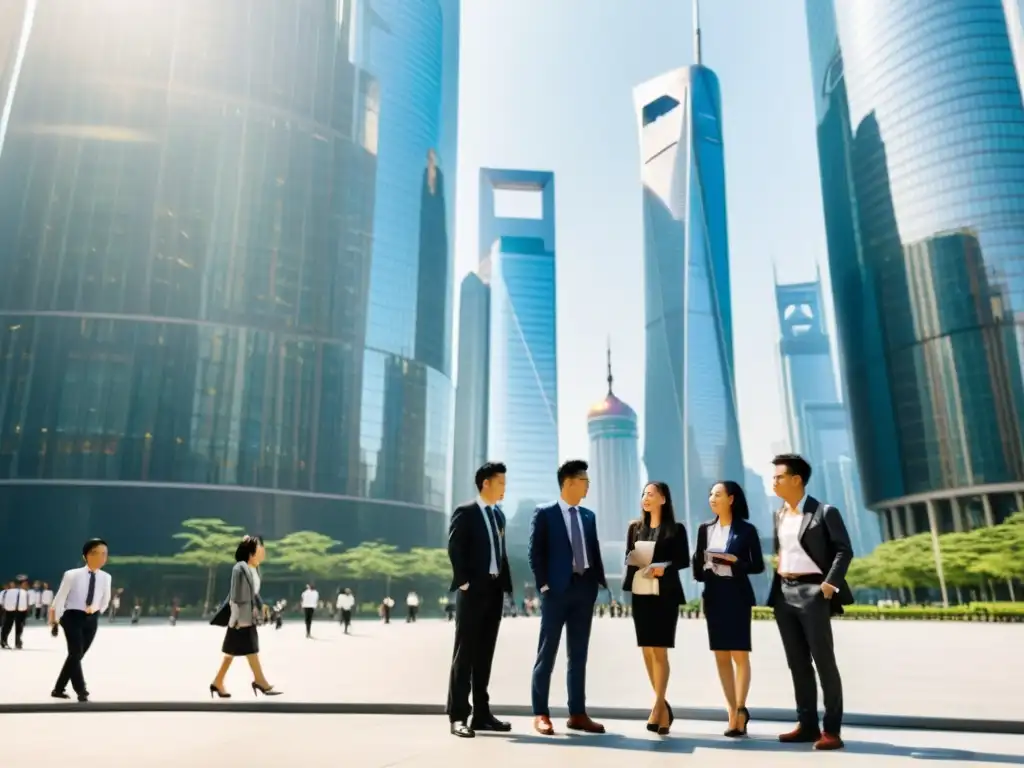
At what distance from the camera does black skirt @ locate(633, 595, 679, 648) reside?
6.60 m

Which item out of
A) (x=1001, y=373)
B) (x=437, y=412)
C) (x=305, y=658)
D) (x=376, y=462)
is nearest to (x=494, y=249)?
(x=437, y=412)

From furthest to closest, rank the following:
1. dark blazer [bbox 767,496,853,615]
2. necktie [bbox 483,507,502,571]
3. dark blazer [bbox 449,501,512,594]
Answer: necktie [bbox 483,507,502,571]
dark blazer [bbox 449,501,512,594]
dark blazer [bbox 767,496,853,615]

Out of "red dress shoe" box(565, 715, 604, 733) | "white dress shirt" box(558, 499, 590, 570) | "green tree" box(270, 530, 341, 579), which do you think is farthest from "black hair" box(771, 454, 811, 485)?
"green tree" box(270, 530, 341, 579)

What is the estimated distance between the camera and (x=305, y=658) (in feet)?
50.1

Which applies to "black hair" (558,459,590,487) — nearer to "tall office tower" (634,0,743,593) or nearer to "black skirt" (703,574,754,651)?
"black skirt" (703,574,754,651)

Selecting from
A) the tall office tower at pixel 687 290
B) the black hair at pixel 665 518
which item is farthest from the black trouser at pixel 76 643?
the tall office tower at pixel 687 290

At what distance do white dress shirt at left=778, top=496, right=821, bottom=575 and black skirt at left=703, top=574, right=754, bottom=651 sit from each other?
0.43 meters

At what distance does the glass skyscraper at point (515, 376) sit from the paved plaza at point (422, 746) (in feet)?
520

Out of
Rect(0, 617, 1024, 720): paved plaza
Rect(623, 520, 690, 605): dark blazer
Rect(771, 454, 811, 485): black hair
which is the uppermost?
Rect(771, 454, 811, 485): black hair

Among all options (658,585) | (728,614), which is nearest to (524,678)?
(658,585)

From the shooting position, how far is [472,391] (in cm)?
17250

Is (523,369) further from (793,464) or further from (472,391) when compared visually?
(793,464)

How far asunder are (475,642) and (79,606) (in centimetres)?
503

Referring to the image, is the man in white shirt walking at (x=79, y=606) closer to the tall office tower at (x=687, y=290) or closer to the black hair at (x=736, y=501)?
the black hair at (x=736, y=501)
